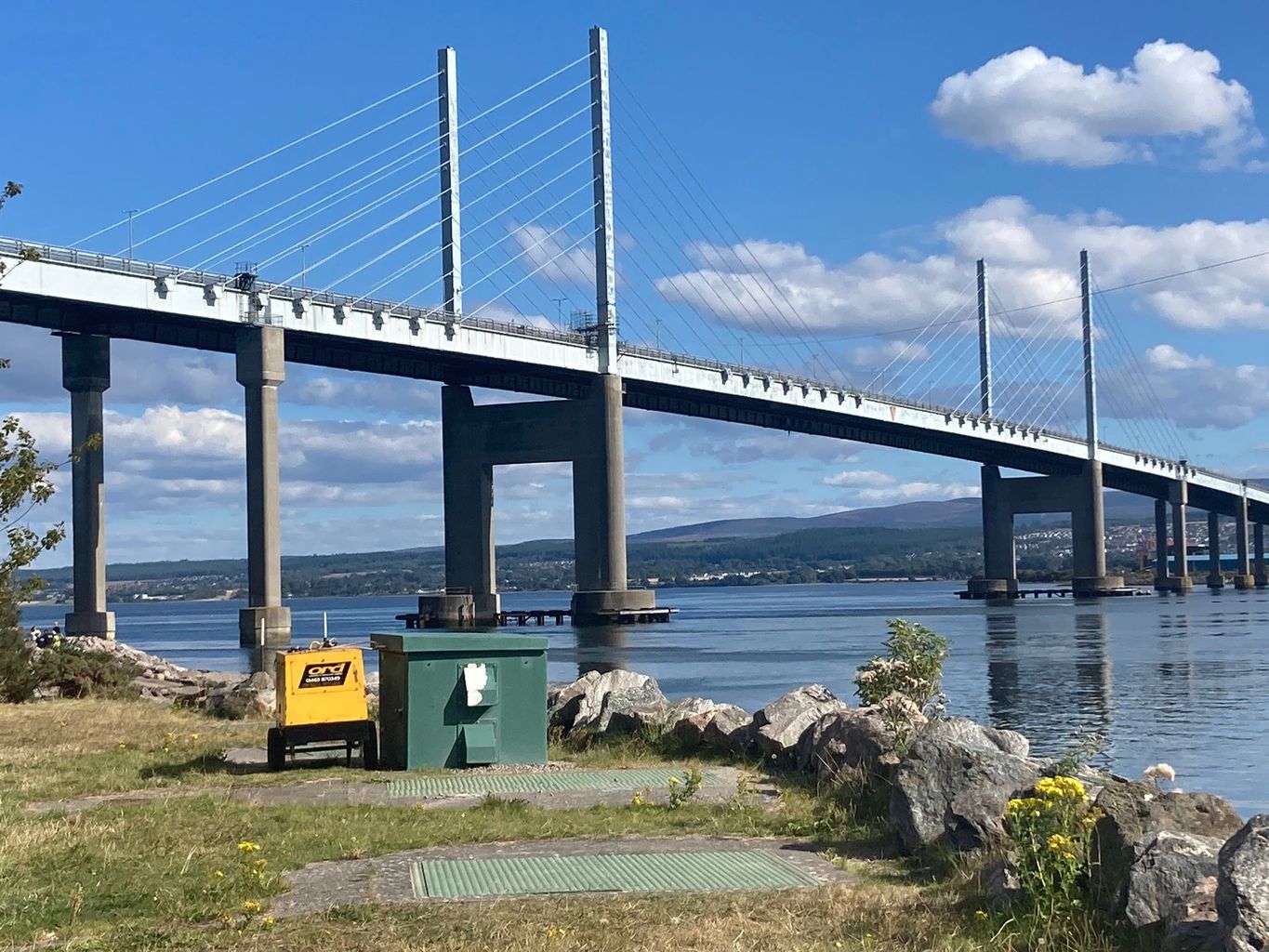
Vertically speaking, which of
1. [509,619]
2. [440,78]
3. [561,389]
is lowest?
[509,619]

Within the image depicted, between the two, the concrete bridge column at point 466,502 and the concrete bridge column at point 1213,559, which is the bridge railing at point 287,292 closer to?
the concrete bridge column at point 466,502

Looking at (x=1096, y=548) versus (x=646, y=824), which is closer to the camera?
(x=646, y=824)

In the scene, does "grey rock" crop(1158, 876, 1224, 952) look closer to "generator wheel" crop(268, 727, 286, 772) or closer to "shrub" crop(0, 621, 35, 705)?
"generator wheel" crop(268, 727, 286, 772)

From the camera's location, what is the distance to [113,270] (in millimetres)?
62188

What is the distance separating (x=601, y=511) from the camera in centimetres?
8469

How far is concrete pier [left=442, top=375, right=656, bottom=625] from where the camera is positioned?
84.7m

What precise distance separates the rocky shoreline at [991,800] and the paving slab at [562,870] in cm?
82

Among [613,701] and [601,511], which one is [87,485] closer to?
[601,511]

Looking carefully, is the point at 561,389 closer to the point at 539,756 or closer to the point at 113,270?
the point at 113,270

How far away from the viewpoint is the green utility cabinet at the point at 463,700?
14.8 metres

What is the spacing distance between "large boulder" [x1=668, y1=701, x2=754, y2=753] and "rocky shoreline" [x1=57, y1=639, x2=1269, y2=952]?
2 cm

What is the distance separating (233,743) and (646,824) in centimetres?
788

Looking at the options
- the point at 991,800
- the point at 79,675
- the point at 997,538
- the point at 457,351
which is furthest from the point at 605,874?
the point at 997,538

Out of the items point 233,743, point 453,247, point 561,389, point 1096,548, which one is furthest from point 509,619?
point 233,743
